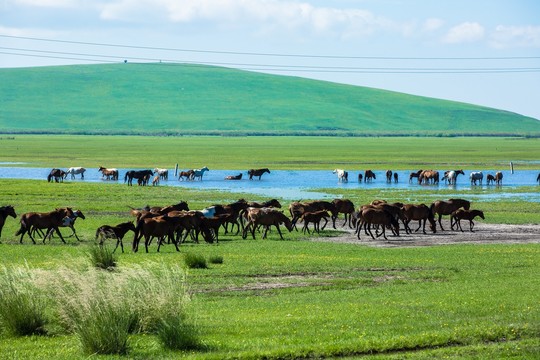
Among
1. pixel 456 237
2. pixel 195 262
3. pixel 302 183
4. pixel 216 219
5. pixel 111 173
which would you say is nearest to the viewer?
pixel 195 262

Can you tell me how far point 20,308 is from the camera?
15.6 meters

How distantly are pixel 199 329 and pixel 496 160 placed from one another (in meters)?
92.8

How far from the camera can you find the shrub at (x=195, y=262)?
2391cm

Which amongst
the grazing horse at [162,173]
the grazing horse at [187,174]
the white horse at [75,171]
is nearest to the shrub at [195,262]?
the grazing horse at [187,174]

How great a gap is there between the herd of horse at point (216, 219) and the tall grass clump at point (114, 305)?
37.5ft

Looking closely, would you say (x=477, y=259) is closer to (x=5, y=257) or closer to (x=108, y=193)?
(x=5, y=257)

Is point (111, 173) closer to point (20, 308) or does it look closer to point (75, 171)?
point (75, 171)

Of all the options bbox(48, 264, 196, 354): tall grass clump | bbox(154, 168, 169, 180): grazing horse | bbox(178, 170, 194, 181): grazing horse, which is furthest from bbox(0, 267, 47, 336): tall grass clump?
bbox(154, 168, 169, 180): grazing horse

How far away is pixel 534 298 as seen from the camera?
1847cm

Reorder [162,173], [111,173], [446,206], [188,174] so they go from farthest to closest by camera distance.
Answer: [162,173], [188,174], [111,173], [446,206]

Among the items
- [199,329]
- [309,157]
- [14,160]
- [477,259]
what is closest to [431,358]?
[199,329]

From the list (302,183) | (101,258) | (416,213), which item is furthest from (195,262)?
(302,183)

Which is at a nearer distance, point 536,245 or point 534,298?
point 534,298

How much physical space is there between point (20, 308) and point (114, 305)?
2220 mm
